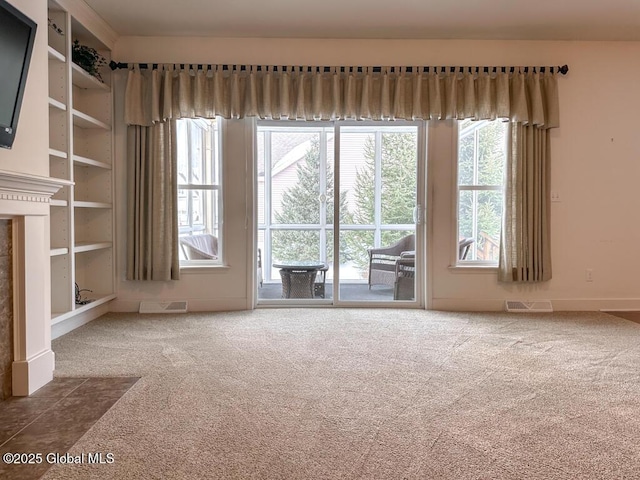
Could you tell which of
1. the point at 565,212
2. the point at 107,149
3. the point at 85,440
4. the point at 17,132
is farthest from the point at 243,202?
the point at 565,212

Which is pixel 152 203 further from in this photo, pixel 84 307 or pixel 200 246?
pixel 84 307

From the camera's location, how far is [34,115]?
7.23 ft

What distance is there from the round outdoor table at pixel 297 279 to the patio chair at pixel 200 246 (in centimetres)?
62

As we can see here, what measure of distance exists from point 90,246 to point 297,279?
1.86 meters

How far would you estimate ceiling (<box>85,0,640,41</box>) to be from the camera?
3352mm

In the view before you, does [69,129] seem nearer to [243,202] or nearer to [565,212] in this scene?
[243,202]

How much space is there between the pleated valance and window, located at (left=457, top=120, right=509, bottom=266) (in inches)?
9.1

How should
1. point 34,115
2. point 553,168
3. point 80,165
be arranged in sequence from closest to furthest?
1. point 34,115
2. point 80,165
3. point 553,168


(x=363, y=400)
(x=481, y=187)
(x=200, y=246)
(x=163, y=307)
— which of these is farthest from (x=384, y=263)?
(x=363, y=400)

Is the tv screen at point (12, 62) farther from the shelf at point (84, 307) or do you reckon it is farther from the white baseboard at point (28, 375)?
the shelf at point (84, 307)

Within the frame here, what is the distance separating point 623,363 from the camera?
2.65m

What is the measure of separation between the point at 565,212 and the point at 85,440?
4.16 metres

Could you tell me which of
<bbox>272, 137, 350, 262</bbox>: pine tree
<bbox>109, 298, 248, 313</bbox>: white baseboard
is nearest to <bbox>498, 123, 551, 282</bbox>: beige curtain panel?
<bbox>272, 137, 350, 262</bbox>: pine tree
